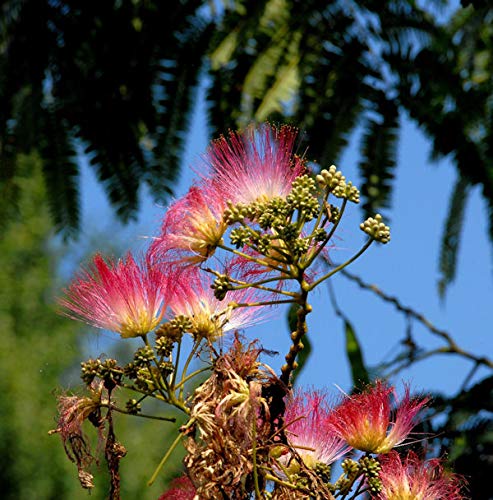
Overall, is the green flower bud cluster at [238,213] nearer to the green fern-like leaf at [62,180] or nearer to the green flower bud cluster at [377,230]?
the green flower bud cluster at [377,230]

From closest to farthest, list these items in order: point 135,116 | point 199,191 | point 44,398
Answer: point 199,191
point 135,116
point 44,398

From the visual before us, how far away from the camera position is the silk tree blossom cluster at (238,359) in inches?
44.3

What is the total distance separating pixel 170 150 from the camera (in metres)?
2.95

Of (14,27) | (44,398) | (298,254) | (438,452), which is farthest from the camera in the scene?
(44,398)

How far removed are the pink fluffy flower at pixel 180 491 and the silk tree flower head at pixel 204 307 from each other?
0.19 meters

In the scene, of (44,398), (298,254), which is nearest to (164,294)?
(298,254)

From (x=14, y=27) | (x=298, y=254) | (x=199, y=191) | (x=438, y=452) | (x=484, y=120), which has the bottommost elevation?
(x=438, y=452)

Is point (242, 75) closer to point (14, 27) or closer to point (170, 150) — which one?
point (170, 150)

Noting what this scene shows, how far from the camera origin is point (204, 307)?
4.24 feet

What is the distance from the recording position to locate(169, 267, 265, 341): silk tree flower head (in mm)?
1250

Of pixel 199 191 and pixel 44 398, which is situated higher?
pixel 44 398

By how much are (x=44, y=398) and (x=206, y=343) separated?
11.5m

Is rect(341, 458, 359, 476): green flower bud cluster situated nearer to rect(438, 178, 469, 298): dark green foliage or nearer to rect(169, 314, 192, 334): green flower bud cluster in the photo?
rect(169, 314, 192, 334): green flower bud cluster

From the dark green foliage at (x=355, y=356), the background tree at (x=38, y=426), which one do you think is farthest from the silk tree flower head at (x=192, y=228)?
the background tree at (x=38, y=426)
